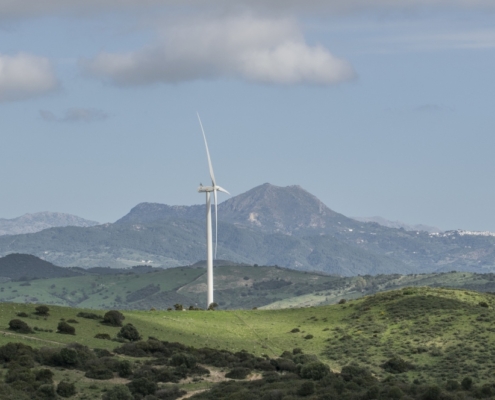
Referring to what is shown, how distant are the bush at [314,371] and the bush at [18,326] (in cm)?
3374

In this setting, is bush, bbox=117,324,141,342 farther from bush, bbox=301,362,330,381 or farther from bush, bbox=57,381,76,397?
bush, bbox=57,381,76,397

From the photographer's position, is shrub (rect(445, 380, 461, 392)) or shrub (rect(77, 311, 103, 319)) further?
shrub (rect(77, 311, 103, 319))

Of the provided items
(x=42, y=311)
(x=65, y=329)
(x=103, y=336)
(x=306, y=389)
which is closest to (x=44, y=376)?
(x=306, y=389)

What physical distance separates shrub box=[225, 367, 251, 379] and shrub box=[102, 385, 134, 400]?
66.6 ft

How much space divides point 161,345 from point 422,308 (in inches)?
1895

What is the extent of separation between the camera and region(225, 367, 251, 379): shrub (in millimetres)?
113275

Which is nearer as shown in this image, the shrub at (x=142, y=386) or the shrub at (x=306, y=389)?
the shrub at (x=306, y=389)

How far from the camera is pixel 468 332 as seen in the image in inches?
5531

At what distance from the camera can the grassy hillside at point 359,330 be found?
126812 mm

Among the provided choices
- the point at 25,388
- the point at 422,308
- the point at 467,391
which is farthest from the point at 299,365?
the point at 422,308

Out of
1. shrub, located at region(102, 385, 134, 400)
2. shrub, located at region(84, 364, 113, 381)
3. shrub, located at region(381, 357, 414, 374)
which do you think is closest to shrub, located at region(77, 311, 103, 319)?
shrub, located at region(84, 364, 113, 381)

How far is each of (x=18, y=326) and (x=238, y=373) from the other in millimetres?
27794

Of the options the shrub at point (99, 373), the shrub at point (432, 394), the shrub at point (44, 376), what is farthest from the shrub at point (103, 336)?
the shrub at point (432, 394)

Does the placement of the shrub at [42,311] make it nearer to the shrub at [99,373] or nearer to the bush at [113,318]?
the bush at [113,318]
